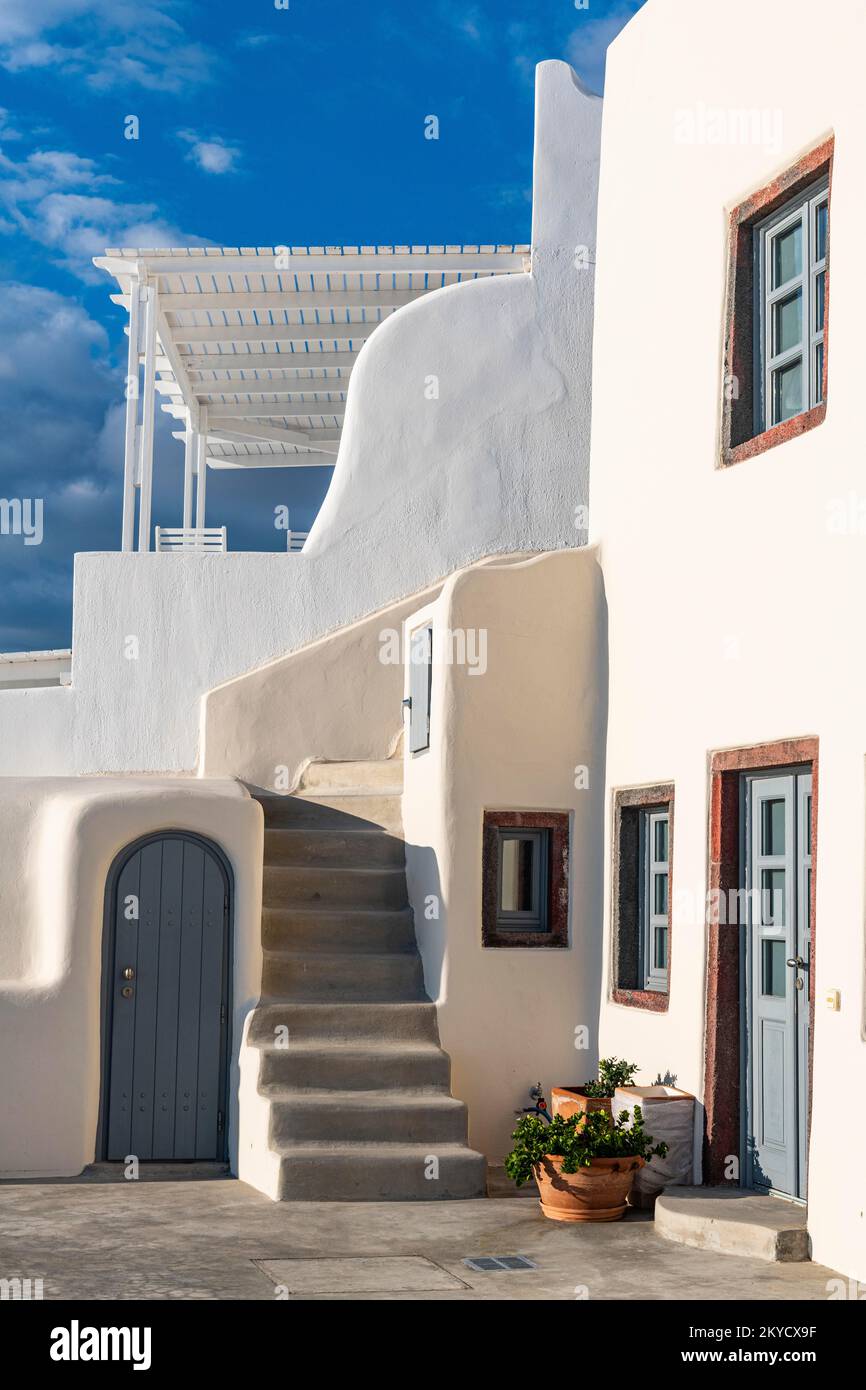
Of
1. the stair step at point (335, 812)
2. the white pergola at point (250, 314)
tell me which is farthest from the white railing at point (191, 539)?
the stair step at point (335, 812)

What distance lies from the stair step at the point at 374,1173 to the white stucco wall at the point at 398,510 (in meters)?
6.23

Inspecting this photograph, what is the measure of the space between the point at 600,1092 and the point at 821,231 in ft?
16.1

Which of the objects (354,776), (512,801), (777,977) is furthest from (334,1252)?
(354,776)

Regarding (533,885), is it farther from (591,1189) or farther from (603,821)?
(591,1189)

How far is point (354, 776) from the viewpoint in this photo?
43.9ft

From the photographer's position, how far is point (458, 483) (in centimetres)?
1538

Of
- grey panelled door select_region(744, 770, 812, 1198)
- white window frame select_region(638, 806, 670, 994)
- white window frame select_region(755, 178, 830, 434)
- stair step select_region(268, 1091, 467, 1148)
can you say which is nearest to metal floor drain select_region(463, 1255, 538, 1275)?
grey panelled door select_region(744, 770, 812, 1198)

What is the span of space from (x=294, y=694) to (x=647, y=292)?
17.3 ft

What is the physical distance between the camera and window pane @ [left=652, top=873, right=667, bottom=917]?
980 centimetres

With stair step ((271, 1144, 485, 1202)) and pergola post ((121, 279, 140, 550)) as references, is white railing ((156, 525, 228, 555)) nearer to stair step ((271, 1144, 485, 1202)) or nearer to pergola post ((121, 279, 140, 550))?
pergola post ((121, 279, 140, 550))

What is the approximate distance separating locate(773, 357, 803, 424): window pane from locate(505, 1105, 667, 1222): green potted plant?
3.83m
